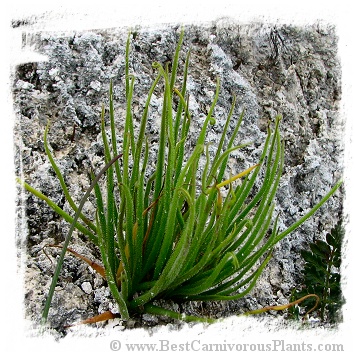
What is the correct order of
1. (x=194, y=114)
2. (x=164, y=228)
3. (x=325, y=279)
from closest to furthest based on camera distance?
(x=164, y=228) → (x=325, y=279) → (x=194, y=114)

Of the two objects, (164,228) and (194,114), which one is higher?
(194,114)

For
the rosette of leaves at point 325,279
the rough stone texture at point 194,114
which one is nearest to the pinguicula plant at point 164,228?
Answer: the rough stone texture at point 194,114

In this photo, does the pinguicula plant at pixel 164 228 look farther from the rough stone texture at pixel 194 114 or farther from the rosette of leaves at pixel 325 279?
the rosette of leaves at pixel 325 279

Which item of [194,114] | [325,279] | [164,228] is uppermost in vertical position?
[194,114]

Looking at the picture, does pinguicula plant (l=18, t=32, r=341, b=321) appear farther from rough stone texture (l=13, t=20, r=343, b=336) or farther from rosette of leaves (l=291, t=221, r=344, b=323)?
rosette of leaves (l=291, t=221, r=344, b=323)

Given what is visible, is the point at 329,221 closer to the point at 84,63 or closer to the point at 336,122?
the point at 336,122

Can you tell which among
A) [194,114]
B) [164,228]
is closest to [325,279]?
[164,228]

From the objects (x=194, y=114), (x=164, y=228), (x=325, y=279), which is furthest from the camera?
(x=194, y=114)

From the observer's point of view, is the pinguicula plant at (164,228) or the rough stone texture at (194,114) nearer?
the pinguicula plant at (164,228)

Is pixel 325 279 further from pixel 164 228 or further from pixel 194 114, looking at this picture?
pixel 194 114

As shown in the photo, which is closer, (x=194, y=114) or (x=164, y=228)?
(x=164, y=228)
